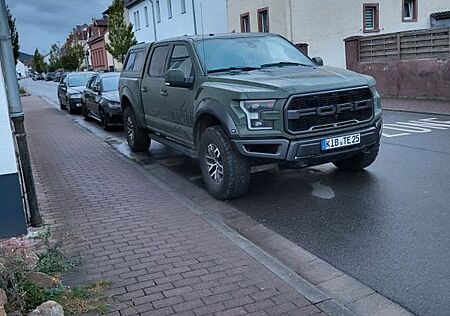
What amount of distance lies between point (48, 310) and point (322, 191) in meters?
4.08

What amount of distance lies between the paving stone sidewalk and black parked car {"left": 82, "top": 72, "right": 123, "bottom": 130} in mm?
5060

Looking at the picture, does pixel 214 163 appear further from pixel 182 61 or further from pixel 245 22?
pixel 245 22

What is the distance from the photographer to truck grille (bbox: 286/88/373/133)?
5.46m

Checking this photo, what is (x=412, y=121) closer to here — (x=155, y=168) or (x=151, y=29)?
(x=155, y=168)

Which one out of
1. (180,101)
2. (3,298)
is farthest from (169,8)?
(3,298)

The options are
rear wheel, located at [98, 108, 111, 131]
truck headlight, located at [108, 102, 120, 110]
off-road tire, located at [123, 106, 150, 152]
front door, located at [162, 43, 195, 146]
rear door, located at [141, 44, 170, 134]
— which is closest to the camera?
front door, located at [162, 43, 195, 146]

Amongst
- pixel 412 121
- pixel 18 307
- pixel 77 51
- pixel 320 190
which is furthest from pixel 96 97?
pixel 77 51

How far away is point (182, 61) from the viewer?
7230 mm

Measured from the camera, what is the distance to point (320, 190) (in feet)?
20.9

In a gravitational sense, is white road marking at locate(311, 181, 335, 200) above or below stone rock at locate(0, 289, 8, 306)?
below

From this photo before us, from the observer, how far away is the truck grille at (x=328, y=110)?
5465 mm

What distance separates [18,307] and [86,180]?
447cm

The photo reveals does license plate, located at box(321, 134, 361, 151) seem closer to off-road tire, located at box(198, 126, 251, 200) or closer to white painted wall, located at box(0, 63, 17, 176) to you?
off-road tire, located at box(198, 126, 251, 200)

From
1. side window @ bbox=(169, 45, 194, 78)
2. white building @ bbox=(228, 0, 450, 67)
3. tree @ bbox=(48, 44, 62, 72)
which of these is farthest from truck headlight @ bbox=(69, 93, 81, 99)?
tree @ bbox=(48, 44, 62, 72)
